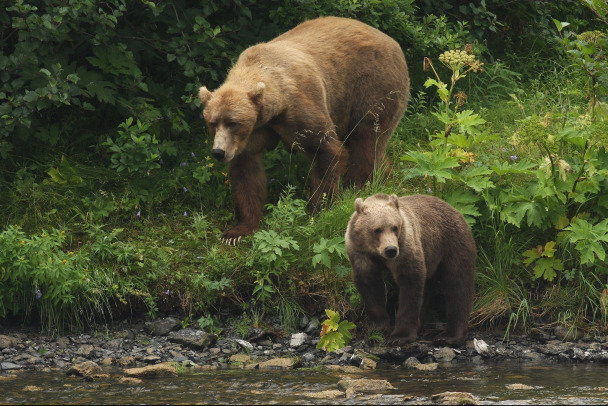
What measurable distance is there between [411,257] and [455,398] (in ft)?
4.49

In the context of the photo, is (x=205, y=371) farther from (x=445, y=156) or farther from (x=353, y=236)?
(x=445, y=156)

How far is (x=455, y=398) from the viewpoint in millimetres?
5645

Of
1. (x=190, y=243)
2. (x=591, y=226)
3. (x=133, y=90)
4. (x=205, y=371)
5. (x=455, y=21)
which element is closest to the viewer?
(x=205, y=371)

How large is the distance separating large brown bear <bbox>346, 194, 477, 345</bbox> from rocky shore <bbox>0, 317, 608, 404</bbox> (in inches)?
7.4

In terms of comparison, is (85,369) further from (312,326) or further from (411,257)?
(411,257)

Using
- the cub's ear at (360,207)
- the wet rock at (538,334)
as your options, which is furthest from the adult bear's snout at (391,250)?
the wet rock at (538,334)

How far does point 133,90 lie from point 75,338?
8.66 feet

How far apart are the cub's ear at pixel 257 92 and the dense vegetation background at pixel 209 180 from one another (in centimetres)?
74

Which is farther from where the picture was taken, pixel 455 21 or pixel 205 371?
pixel 455 21

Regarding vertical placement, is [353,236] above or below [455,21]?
below

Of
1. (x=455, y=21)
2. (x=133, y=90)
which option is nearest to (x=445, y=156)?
(x=133, y=90)

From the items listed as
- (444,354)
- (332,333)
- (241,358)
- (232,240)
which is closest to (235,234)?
(232,240)

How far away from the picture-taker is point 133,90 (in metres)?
9.08

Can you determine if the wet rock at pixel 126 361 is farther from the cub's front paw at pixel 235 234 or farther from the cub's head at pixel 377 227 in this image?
the cub's head at pixel 377 227
